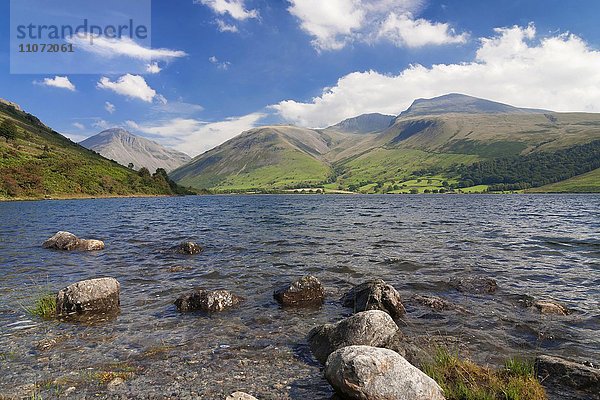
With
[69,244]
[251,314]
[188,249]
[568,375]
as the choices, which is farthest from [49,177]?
[568,375]

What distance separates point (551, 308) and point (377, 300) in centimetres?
761

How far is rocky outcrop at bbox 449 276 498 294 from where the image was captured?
1798 cm

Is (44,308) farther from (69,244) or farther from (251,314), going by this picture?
(69,244)

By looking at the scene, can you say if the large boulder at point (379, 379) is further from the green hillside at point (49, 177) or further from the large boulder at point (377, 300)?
the green hillside at point (49, 177)

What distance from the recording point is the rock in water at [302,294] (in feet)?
53.5

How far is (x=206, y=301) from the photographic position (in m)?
15.3

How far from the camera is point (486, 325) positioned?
1350 centimetres

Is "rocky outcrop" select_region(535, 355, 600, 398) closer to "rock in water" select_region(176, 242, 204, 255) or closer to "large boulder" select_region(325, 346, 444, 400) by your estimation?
"large boulder" select_region(325, 346, 444, 400)

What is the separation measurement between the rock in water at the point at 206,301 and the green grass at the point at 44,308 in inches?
190

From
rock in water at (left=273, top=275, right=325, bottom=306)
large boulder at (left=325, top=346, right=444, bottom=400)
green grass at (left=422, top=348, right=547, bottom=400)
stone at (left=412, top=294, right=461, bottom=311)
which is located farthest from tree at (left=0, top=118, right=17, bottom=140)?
green grass at (left=422, top=348, right=547, bottom=400)

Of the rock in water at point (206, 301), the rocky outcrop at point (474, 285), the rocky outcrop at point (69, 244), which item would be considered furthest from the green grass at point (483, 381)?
the rocky outcrop at point (69, 244)

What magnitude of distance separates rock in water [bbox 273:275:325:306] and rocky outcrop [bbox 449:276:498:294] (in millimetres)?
7631

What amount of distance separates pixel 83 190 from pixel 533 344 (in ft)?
545

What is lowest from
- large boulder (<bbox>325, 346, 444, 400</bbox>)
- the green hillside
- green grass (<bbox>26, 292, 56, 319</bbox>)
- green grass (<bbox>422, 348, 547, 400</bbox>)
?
green grass (<bbox>26, 292, 56, 319</bbox>)
